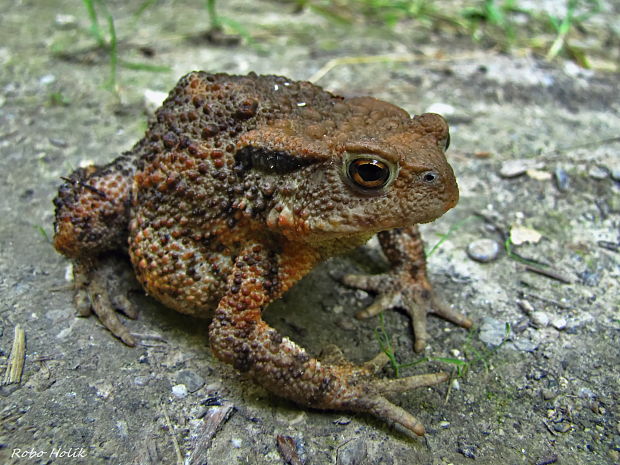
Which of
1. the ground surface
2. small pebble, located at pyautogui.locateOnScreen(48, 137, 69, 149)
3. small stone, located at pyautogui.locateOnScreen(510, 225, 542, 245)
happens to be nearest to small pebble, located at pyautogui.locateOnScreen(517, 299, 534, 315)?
the ground surface

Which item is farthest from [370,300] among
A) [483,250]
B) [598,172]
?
[598,172]

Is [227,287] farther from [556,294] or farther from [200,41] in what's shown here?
[200,41]

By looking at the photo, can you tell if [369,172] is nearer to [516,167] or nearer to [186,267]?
[186,267]

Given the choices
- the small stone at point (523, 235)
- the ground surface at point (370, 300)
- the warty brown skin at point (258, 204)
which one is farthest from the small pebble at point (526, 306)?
the warty brown skin at point (258, 204)

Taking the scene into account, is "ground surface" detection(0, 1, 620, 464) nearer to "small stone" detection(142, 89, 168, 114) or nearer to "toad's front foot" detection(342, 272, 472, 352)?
"toad's front foot" detection(342, 272, 472, 352)

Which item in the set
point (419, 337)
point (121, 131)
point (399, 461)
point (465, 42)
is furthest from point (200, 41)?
point (399, 461)

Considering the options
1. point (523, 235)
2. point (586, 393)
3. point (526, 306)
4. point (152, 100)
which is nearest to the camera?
point (586, 393)

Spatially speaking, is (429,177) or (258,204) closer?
(429,177)
